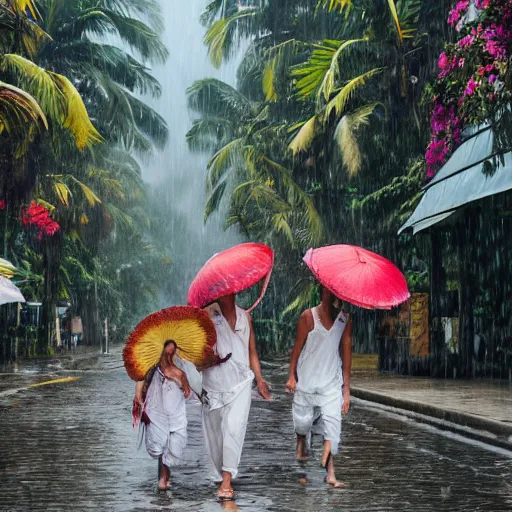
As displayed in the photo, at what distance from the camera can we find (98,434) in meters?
Answer: 12.8

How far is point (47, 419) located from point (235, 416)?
22.5ft

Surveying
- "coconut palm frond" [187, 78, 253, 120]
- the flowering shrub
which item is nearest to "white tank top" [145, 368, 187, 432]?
the flowering shrub

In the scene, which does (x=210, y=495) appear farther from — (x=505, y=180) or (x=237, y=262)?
(x=505, y=180)

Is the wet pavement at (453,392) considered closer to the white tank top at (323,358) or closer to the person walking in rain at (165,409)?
the white tank top at (323,358)

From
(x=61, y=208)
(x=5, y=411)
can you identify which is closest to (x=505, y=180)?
(x=5, y=411)

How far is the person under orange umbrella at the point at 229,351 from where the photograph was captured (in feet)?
27.2

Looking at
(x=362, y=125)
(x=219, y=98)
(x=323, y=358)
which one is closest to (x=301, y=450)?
(x=323, y=358)

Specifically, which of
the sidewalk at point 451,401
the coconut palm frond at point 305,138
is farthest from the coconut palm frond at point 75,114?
the sidewalk at point 451,401

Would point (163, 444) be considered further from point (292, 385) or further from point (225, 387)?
point (292, 385)

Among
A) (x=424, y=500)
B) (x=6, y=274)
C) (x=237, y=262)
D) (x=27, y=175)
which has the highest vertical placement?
(x=27, y=175)

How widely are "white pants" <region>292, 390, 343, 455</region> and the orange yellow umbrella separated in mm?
1113

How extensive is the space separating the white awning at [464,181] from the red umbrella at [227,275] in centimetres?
768

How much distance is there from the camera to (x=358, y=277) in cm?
873

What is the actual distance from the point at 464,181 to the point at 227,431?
32.7ft
